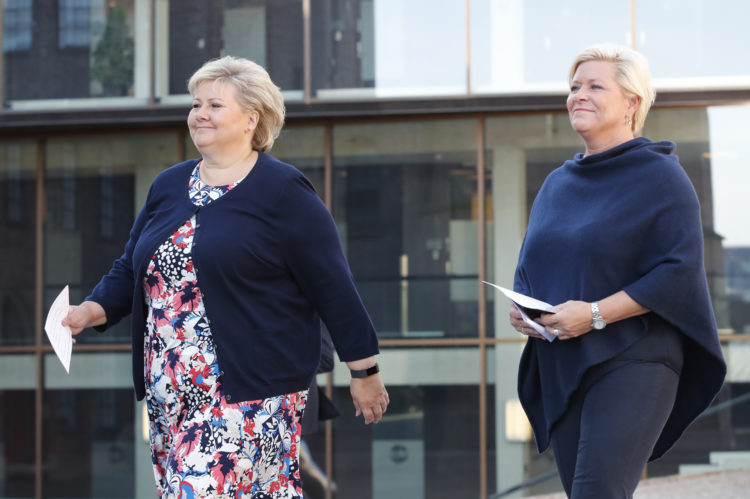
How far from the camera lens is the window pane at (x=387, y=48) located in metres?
9.73

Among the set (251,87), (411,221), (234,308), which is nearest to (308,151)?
(411,221)

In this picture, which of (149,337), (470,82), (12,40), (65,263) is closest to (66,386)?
(65,263)

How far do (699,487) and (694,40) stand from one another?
13.8ft

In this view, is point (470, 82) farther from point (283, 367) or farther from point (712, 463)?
point (283, 367)

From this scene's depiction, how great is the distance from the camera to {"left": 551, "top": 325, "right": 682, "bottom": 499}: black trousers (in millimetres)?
3139

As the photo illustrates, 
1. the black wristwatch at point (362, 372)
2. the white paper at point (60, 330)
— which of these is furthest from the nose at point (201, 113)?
the black wristwatch at point (362, 372)

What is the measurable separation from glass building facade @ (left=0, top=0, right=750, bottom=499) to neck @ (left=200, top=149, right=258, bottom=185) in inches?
242

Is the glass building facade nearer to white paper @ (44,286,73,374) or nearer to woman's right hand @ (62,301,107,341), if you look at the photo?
woman's right hand @ (62,301,107,341)

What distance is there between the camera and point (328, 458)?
990cm

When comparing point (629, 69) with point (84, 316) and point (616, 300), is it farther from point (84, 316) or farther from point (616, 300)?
point (84, 316)

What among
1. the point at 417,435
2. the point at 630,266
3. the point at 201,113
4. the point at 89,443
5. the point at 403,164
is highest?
the point at 403,164

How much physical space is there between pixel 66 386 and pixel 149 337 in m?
7.39

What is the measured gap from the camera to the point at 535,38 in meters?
9.71

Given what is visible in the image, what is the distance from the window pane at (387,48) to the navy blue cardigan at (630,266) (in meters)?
6.24
